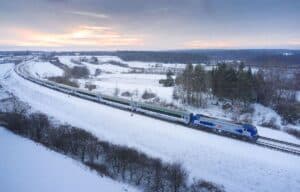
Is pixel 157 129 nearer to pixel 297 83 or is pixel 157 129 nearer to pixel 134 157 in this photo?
pixel 134 157

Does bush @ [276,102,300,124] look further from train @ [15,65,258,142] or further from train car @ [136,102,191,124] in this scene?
train car @ [136,102,191,124]

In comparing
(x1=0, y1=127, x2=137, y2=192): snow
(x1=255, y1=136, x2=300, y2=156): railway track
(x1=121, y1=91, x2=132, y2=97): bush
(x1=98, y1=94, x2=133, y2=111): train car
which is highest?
(x1=98, y1=94, x2=133, y2=111): train car

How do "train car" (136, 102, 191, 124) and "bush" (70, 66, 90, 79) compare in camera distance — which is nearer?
"train car" (136, 102, 191, 124)

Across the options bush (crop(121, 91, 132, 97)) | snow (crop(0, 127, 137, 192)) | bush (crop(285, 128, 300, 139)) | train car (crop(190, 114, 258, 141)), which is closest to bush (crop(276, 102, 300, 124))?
bush (crop(285, 128, 300, 139))

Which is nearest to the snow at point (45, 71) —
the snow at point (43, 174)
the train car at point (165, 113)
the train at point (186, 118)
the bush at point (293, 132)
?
the train at point (186, 118)

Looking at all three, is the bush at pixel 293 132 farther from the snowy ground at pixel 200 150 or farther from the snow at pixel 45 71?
the snow at pixel 45 71

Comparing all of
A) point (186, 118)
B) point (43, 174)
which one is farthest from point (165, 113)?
point (43, 174)

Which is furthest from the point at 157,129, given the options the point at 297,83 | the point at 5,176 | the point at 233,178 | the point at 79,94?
the point at 297,83

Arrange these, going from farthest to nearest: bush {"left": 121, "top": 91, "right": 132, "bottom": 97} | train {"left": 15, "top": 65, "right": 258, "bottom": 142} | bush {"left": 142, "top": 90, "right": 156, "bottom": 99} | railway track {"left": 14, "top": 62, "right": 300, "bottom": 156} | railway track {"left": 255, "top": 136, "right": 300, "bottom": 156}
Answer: bush {"left": 121, "top": 91, "right": 132, "bottom": 97}, bush {"left": 142, "top": 90, "right": 156, "bottom": 99}, train {"left": 15, "top": 65, "right": 258, "bottom": 142}, railway track {"left": 255, "top": 136, "right": 300, "bottom": 156}, railway track {"left": 14, "top": 62, "right": 300, "bottom": 156}

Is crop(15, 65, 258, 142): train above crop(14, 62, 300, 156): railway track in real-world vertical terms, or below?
above
